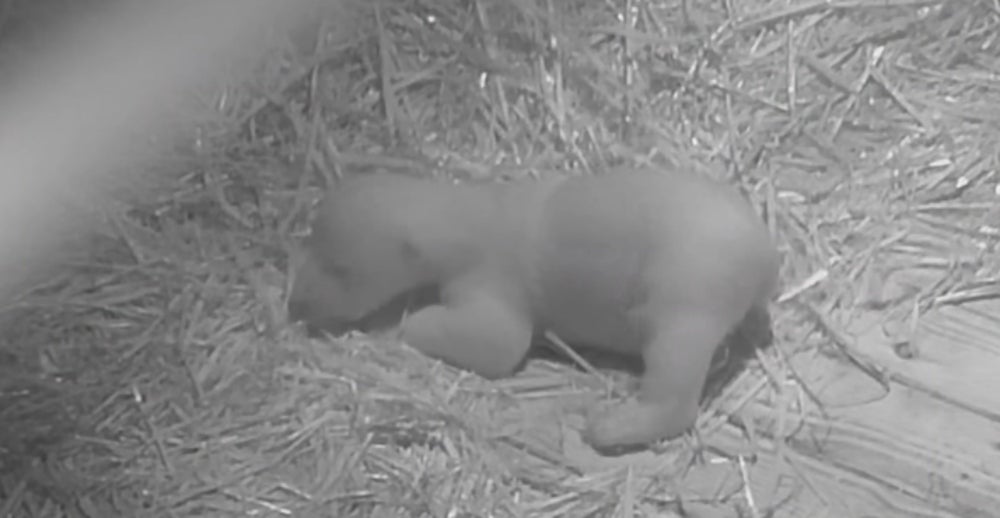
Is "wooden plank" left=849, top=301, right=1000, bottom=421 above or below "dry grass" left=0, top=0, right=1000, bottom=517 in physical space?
below

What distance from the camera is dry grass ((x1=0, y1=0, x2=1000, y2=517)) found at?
1.43m

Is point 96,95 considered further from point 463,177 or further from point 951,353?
point 951,353

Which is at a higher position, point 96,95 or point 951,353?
point 96,95

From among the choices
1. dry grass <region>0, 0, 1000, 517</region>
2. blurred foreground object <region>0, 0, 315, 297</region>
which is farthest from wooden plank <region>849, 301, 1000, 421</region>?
blurred foreground object <region>0, 0, 315, 297</region>

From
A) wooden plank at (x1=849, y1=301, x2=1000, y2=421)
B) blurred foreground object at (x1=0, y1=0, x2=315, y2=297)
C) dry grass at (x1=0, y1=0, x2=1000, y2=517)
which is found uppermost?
blurred foreground object at (x1=0, y1=0, x2=315, y2=297)

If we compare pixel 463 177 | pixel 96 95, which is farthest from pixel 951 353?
pixel 96 95

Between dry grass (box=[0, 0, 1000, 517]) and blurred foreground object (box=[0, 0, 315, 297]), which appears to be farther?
blurred foreground object (box=[0, 0, 315, 297])

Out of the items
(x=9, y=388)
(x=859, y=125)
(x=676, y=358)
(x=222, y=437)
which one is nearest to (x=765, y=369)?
(x=676, y=358)

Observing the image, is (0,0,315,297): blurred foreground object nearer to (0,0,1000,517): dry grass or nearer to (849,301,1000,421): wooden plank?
(0,0,1000,517): dry grass

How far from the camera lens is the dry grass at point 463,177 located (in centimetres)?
143

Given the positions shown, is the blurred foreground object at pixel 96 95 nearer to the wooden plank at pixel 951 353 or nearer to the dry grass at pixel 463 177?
the dry grass at pixel 463 177

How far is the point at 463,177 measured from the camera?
1.68 metres

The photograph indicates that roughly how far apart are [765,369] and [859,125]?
0.30 metres

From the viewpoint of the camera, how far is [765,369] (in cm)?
151
